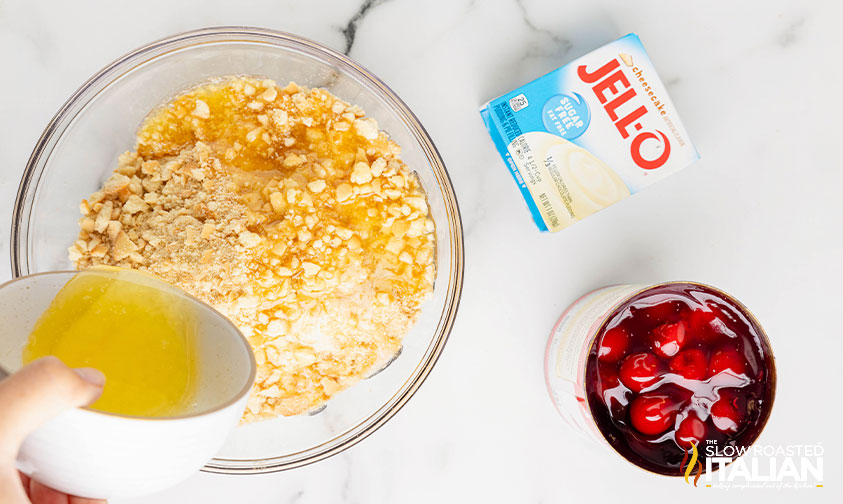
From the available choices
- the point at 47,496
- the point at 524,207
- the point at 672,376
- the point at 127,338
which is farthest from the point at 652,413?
the point at 47,496

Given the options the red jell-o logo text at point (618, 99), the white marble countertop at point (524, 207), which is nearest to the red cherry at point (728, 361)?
the white marble countertop at point (524, 207)

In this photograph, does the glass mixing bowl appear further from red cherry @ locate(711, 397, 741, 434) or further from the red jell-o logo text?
red cherry @ locate(711, 397, 741, 434)

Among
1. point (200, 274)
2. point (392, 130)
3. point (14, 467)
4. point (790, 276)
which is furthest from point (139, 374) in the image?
point (790, 276)

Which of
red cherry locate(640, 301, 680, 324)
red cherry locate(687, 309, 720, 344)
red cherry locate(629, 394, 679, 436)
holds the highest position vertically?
red cherry locate(640, 301, 680, 324)

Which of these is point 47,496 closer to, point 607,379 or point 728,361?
point 607,379

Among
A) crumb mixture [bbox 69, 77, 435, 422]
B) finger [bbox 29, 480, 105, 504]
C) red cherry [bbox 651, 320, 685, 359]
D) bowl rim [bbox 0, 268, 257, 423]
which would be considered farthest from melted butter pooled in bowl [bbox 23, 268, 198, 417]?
red cherry [bbox 651, 320, 685, 359]
